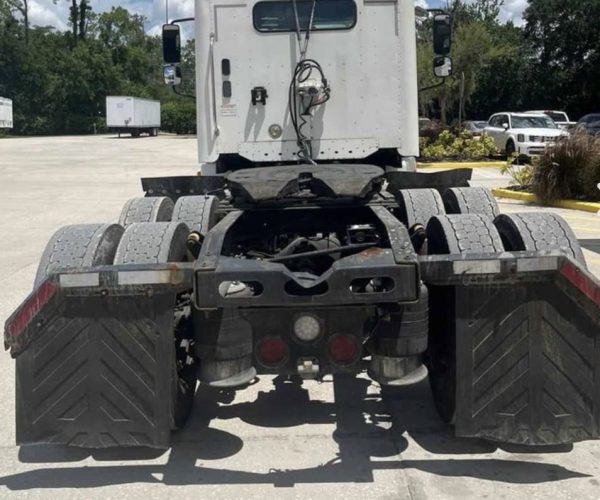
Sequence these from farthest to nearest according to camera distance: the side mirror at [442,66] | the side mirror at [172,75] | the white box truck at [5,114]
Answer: the white box truck at [5,114]
the side mirror at [172,75]
the side mirror at [442,66]

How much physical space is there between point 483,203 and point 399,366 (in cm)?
172

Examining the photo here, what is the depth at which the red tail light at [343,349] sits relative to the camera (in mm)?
3607

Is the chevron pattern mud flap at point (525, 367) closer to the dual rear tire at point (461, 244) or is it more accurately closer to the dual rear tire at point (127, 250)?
the dual rear tire at point (461, 244)

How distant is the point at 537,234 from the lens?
3.79 m

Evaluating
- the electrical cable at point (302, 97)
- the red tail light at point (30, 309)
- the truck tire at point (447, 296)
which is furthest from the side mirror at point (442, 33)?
the red tail light at point (30, 309)

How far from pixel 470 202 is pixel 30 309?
9.50ft

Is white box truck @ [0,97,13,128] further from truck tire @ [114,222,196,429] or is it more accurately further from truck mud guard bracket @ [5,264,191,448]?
truck mud guard bracket @ [5,264,191,448]

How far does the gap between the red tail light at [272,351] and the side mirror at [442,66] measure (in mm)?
3968

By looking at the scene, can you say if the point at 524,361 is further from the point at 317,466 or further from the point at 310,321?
the point at 317,466

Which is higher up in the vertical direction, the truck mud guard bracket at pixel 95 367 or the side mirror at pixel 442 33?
the side mirror at pixel 442 33

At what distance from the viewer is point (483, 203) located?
16.1ft

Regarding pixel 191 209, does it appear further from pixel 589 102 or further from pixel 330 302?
pixel 589 102

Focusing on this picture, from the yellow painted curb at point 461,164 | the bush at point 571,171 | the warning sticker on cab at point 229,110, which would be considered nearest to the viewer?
the warning sticker on cab at point 229,110

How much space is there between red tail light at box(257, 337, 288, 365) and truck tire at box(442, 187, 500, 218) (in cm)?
185
